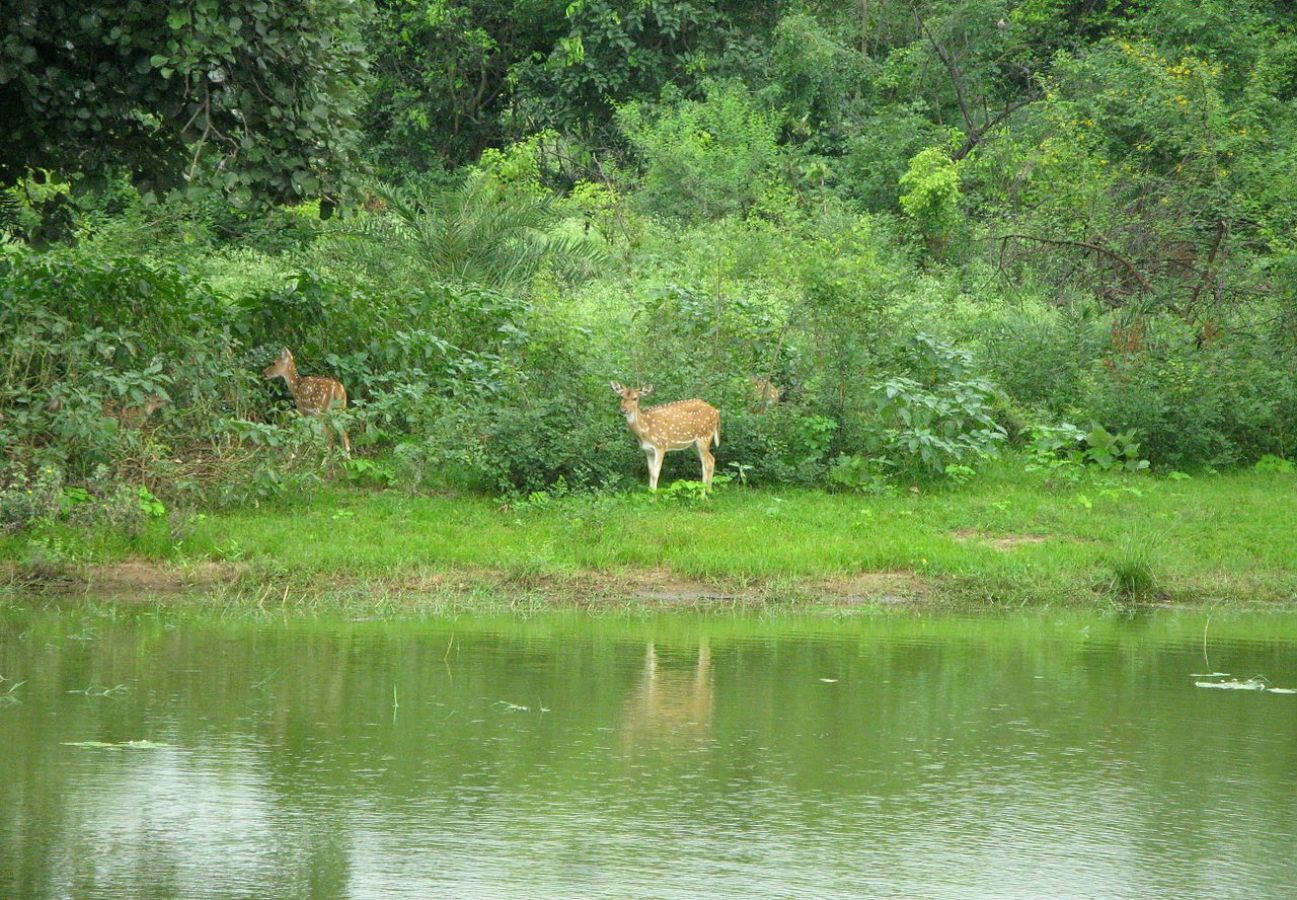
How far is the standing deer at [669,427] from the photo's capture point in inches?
656

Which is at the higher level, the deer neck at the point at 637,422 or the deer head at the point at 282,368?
the deer head at the point at 282,368

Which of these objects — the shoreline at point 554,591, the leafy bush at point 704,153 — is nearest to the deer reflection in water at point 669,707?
the shoreline at point 554,591

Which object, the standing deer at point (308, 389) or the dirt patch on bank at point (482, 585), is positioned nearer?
the dirt patch on bank at point (482, 585)

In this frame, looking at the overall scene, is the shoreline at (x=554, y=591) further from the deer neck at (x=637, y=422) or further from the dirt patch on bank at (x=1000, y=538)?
the deer neck at (x=637, y=422)

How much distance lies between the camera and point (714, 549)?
1517 centimetres

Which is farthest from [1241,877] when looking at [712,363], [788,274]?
[788,274]

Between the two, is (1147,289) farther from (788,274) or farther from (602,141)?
(602,141)

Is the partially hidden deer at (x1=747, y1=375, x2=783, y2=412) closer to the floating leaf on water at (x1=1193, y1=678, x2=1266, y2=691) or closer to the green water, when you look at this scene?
the green water

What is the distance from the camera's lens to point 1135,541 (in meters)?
15.7

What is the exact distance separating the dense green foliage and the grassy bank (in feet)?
1.82

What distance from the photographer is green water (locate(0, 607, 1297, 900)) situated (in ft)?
21.0

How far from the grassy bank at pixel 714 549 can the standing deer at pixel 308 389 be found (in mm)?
1261

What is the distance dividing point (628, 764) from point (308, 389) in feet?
33.1

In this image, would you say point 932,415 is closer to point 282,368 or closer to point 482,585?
point 482,585
